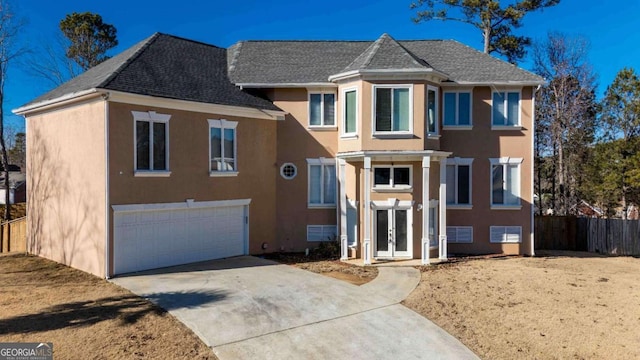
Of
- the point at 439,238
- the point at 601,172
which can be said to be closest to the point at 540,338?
the point at 439,238

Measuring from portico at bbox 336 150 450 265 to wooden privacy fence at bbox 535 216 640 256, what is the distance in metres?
7.68

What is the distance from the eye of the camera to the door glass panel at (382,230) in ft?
48.7

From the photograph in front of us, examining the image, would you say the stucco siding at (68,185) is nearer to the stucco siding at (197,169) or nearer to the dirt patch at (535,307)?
the stucco siding at (197,169)

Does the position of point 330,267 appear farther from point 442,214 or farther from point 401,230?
point 442,214

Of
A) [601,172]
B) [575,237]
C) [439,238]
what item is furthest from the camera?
[601,172]

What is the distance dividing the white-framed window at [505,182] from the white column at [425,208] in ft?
12.2

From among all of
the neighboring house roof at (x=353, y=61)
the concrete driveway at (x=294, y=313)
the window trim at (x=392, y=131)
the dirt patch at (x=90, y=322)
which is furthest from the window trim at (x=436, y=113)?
the dirt patch at (x=90, y=322)

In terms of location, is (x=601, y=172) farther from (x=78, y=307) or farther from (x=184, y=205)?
(x=78, y=307)

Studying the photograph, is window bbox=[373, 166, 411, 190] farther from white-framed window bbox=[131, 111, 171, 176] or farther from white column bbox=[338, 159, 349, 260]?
white-framed window bbox=[131, 111, 171, 176]

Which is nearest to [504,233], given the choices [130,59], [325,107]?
[325,107]

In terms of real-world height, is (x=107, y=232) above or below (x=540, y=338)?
above

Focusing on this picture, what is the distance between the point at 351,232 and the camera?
606 inches

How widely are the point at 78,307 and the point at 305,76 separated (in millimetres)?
11243

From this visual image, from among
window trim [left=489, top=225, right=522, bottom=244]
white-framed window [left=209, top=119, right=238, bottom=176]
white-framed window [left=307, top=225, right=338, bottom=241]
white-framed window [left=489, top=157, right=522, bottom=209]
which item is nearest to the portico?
white-framed window [left=307, top=225, right=338, bottom=241]
